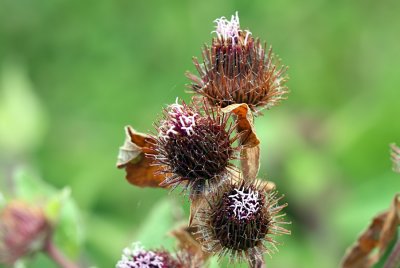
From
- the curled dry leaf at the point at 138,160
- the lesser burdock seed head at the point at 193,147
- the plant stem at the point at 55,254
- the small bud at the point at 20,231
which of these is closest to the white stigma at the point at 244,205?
the lesser burdock seed head at the point at 193,147

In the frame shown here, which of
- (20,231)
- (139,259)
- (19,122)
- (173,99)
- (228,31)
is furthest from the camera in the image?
(173,99)

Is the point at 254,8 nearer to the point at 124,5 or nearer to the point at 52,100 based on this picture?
the point at 124,5

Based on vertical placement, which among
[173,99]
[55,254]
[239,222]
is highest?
[173,99]

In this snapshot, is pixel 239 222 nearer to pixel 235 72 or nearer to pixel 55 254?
pixel 235 72

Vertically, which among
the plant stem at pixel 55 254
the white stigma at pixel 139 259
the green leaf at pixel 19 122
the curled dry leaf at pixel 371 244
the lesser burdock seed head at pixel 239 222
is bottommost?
the white stigma at pixel 139 259

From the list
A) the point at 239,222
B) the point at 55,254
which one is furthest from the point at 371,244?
the point at 55,254

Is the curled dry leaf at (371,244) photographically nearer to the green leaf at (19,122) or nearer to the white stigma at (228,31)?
the white stigma at (228,31)

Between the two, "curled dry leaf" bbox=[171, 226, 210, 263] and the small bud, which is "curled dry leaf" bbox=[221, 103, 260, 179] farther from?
the small bud
